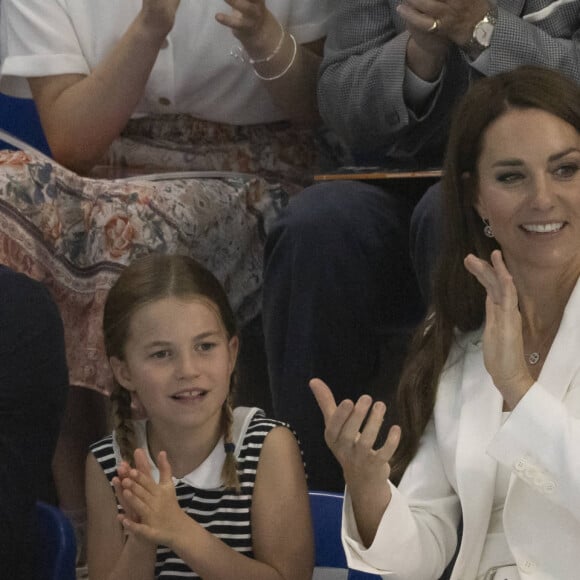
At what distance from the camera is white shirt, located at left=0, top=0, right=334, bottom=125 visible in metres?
2.00

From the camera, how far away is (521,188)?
53.6 inches

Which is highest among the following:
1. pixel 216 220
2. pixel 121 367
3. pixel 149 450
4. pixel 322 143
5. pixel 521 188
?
pixel 322 143

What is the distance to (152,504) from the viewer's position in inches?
52.8

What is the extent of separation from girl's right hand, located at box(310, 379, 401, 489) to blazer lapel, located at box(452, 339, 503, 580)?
10 cm

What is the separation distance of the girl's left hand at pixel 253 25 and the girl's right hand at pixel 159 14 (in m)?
0.09

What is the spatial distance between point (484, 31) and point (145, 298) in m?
0.60

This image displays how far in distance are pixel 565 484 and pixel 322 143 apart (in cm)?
97

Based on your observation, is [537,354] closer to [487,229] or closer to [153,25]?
[487,229]

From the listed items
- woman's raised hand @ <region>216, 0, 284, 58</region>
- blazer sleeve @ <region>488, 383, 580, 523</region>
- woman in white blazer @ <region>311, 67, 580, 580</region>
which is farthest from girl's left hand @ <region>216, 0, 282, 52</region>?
blazer sleeve @ <region>488, 383, 580, 523</region>

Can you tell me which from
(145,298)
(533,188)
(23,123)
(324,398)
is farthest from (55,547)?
(23,123)

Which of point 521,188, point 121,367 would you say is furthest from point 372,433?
Answer: point 121,367

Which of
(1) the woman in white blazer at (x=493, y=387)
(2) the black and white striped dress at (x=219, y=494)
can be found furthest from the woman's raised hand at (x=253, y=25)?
(2) the black and white striped dress at (x=219, y=494)

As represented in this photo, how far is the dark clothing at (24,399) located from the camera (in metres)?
1.41

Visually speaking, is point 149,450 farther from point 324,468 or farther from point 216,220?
point 216,220
